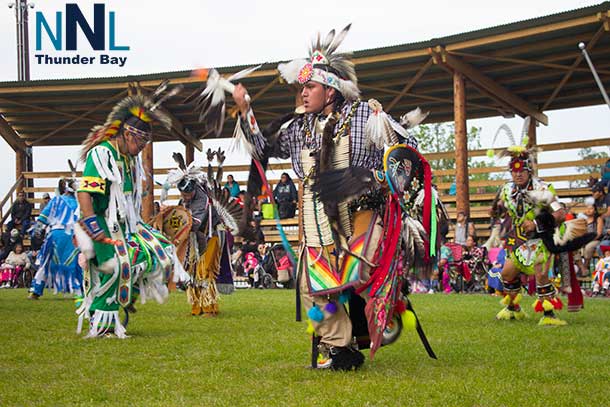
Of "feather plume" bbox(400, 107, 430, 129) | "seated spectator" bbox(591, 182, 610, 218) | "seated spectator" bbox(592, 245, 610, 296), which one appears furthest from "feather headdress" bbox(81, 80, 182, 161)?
"seated spectator" bbox(591, 182, 610, 218)

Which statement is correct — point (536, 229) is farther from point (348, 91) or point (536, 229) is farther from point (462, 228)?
point (462, 228)

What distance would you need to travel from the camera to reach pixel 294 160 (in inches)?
201

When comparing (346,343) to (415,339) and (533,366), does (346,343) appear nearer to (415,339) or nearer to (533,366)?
(533,366)

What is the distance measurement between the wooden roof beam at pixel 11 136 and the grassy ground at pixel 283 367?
14.2m

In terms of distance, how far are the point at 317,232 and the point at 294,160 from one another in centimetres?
53

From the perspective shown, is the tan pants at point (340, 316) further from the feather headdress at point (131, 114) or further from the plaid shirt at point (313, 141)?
the feather headdress at point (131, 114)

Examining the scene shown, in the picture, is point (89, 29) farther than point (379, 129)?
Yes

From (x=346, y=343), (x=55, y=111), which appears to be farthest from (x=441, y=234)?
(x=55, y=111)

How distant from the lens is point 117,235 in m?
6.58

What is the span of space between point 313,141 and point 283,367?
1.36 m

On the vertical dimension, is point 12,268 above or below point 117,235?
below

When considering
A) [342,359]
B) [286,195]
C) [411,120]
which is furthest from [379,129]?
[286,195]

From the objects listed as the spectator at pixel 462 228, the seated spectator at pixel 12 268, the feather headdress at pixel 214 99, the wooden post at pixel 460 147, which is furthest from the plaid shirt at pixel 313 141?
the seated spectator at pixel 12 268

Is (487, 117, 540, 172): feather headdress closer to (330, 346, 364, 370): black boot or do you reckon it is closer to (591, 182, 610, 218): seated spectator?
(330, 346, 364, 370): black boot
